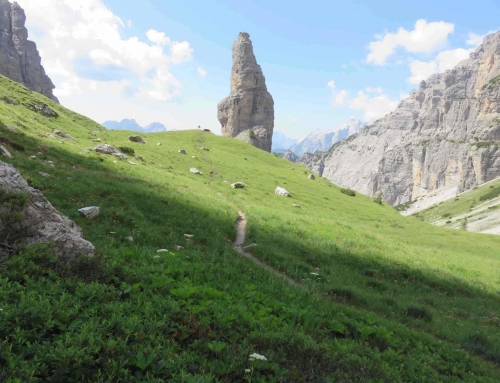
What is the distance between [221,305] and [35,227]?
6.39 metres

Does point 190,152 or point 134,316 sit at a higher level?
point 190,152

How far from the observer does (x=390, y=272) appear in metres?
22.3

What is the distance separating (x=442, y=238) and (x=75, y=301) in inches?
1925

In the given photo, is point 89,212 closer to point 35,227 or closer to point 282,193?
point 35,227

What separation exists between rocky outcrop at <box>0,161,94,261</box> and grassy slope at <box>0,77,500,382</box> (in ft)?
3.02


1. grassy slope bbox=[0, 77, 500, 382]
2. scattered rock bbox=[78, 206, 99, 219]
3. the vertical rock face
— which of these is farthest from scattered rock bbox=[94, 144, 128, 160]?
the vertical rock face

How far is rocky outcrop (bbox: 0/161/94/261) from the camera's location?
8.70 meters

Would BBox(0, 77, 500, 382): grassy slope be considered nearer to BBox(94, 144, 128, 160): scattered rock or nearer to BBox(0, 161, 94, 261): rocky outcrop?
BBox(0, 161, 94, 261): rocky outcrop

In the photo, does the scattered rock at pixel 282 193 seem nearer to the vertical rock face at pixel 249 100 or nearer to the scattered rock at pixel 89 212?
the scattered rock at pixel 89 212

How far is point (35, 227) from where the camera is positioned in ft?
30.7

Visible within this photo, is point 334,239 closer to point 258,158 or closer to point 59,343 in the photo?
point 59,343

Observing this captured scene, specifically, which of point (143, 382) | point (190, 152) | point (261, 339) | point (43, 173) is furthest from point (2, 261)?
point (190, 152)

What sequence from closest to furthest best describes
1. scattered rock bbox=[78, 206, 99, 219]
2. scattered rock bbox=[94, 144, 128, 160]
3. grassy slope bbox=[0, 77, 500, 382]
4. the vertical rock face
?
1. grassy slope bbox=[0, 77, 500, 382]
2. scattered rock bbox=[78, 206, 99, 219]
3. scattered rock bbox=[94, 144, 128, 160]
4. the vertical rock face

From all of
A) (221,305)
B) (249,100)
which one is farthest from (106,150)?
(249,100)
